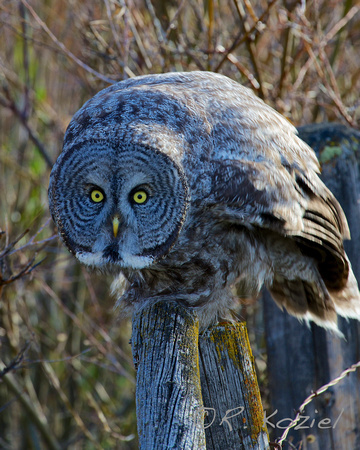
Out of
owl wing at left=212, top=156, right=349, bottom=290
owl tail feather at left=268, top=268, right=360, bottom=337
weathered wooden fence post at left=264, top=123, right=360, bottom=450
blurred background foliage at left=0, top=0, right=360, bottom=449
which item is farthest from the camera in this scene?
blurred background foliage at left=0, top=0, right=360, bottom=449

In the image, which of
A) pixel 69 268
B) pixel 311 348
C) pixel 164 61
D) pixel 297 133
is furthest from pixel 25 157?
pixel 311 348

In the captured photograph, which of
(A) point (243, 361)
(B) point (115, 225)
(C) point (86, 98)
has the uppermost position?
(C) point (86, 98)

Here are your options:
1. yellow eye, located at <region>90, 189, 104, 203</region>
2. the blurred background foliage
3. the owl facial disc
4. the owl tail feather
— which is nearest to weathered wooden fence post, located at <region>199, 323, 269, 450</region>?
the owl facial disc

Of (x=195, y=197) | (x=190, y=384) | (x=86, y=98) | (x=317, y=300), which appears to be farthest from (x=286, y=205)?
(x=86, y=98)

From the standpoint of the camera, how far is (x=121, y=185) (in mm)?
1963

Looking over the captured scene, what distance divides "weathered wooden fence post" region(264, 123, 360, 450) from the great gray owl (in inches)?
2.8

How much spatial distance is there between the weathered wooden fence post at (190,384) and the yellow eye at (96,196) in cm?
48

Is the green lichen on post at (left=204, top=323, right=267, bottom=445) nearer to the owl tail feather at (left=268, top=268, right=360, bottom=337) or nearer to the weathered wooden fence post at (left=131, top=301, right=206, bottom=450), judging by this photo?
the weathered wooden fence post at (left=131, top=301, right=206, bottom=450)

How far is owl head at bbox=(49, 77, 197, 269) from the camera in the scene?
193cm

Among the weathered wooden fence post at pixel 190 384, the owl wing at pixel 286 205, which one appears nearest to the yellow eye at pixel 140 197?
the owl wing at pixel 286 205

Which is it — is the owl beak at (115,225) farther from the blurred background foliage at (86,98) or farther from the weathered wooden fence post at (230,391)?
the blurred background foliage at (86,98)

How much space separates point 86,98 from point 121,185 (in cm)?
305

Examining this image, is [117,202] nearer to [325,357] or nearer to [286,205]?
[286,205]

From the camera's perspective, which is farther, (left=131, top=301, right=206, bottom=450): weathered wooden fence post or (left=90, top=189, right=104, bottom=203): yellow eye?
(left=90, top=189, right=104, bottom=203): yellow eye
